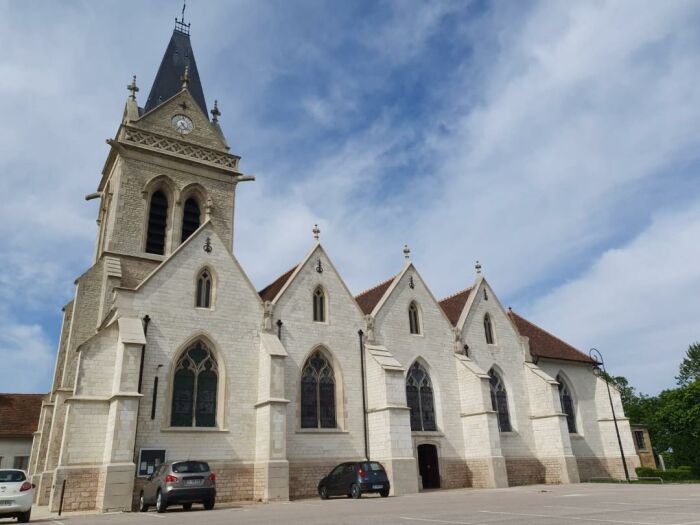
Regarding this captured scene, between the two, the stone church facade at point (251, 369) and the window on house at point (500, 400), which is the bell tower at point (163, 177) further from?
the window on house at point (500, 400)

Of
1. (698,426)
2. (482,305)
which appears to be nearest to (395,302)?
(482,305)

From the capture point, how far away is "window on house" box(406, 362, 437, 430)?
80.8 feet

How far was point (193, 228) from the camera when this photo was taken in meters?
28.1

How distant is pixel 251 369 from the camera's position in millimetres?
20984

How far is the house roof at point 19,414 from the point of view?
35031 mm

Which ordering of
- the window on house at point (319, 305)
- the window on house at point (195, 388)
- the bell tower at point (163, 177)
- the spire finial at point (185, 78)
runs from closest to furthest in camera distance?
1. the window on house at point (195, 388)
2. the window on house at point (319, 305)
3. the bell tower at point (163, 177)
4. the spire finial at point (185, 78)

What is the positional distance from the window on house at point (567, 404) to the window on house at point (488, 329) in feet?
18.2

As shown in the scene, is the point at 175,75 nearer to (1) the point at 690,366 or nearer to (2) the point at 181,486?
(2) the point at 181,486

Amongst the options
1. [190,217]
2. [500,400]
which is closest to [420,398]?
[500,400]

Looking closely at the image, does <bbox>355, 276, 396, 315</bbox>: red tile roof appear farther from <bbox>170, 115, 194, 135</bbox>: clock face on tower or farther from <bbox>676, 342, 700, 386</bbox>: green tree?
<bbox>676, 342, 700, 386</bbox>: green tree

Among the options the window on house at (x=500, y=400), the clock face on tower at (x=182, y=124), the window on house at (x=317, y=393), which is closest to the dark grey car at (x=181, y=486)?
the window on house at (x=317, y=393)

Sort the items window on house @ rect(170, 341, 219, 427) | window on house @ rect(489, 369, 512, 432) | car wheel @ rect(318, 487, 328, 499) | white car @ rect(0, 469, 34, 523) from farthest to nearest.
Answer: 1. window on house @ rect(489, 369, 512, 432)
2. car wheel @ rect(318, 487, 328, 499)
3. window on house @ rect(170, 341, 219, 427)
4. white car @ rect(0, 469, 34, 523)

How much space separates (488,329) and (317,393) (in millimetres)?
11558

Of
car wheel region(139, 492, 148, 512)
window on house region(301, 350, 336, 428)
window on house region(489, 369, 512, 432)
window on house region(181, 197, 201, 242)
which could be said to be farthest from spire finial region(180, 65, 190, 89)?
window on house region(489, 369, 512, 432)
